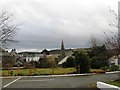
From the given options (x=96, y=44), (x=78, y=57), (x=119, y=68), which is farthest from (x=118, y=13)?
(x=96, y=44)

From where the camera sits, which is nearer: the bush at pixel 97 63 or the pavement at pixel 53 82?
the pavement at pixel 53 82

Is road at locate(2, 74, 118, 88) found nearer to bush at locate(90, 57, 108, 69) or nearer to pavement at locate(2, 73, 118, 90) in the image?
pavement at locate(2, 73, 118, 90)

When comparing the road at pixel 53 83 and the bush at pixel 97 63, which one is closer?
the road at pixel 53 83

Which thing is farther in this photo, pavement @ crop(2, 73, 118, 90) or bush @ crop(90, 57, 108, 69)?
bush @ crop(90, 57, 108, 69)

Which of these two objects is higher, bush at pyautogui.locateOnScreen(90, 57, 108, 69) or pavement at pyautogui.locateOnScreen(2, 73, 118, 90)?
bush at pyautogui.locateOnScreen(90, 57, 108, 69)

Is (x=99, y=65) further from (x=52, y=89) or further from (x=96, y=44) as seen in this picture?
(x=52, y=89)

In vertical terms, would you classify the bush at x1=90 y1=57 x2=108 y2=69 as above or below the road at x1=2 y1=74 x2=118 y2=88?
above

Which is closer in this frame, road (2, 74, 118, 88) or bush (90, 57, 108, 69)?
road (2, 74, 118, 88)

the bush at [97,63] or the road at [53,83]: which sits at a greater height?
the bush at [97,63]

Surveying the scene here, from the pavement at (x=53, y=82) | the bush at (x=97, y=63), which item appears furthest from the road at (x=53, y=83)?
the bush at (x=97, y=63)

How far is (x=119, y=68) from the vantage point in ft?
131

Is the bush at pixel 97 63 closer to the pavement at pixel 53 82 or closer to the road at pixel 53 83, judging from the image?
the pavement at pixel 53 82

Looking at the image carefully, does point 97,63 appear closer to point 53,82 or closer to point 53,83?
point 53,82

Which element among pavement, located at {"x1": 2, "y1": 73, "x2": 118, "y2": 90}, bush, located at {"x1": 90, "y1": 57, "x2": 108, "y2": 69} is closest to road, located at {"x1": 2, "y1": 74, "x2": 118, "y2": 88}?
pavement, located at {"x1": 2, "y1": 73, "x2": 118, "y2": 90}
